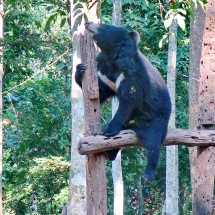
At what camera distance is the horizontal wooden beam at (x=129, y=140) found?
13.5ft

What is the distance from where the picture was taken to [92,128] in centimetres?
423

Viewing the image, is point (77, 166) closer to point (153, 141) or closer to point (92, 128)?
point (153, 141)

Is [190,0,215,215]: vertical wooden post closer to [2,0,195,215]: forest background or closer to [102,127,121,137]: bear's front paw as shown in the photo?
[102,127,121,137]: bear's front paw

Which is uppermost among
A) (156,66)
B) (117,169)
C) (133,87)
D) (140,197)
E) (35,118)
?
(156,66)

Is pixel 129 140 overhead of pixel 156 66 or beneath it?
beneath

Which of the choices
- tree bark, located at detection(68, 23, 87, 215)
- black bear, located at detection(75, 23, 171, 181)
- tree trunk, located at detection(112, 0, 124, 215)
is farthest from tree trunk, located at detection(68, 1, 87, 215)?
tree trunk, located at detection(112, 0, 124, 215)

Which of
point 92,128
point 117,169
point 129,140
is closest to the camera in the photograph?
point 92,128

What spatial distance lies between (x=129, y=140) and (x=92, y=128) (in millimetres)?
370

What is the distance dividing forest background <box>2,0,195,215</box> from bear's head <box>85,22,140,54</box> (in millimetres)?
4913

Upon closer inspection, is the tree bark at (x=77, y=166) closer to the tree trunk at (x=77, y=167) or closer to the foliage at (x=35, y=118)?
the tree trunk at (x=77, y=167)

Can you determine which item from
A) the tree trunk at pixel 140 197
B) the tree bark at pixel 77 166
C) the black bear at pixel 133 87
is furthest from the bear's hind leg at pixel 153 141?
the tree trunk at pixel 140 197

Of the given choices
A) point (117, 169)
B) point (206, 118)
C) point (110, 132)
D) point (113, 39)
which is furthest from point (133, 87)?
point (117, 169)

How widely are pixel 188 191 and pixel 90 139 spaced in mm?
10112

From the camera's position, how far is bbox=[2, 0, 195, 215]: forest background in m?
10.1
